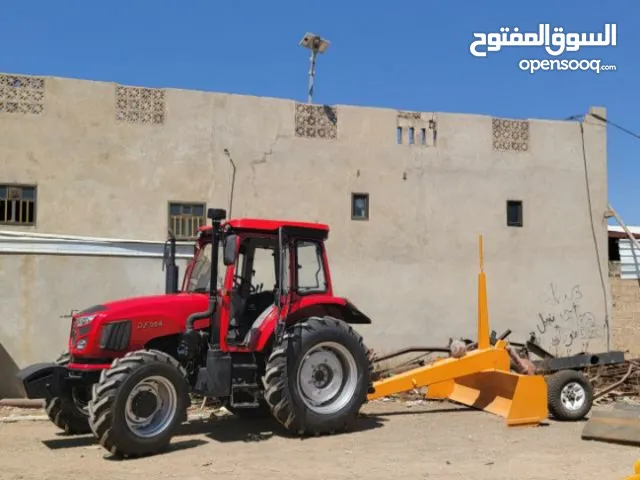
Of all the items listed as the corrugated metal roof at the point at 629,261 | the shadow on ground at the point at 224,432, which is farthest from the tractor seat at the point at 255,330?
the corrugated metal roof at the point at 629,261

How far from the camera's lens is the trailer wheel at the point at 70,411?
308 inches

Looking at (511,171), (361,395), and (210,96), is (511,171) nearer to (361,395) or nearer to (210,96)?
(210,96)

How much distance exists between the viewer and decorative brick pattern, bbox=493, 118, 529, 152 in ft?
48.3

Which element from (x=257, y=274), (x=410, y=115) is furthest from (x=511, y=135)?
(x=257, y=274)

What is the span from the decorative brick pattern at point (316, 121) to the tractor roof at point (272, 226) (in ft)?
17.0

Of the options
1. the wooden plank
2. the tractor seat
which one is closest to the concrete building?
the tractor seat

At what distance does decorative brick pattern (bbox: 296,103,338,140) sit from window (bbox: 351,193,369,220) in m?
1.23

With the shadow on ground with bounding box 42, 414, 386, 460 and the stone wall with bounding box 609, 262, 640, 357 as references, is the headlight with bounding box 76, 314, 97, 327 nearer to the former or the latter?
the shadow on ground with bounding box 42, 414, 386, 460

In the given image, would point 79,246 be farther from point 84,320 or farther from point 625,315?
point 625,315

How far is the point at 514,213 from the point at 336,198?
3.89m

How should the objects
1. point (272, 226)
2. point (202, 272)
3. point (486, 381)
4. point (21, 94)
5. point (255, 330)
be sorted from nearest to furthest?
point (255, 330)
point (272, 226)
point (202, 272)
point (486, 381)
point (21, 94)

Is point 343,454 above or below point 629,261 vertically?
below

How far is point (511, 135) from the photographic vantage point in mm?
14844

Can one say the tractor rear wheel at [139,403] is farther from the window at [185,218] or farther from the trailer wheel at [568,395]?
the window at [185,218]
